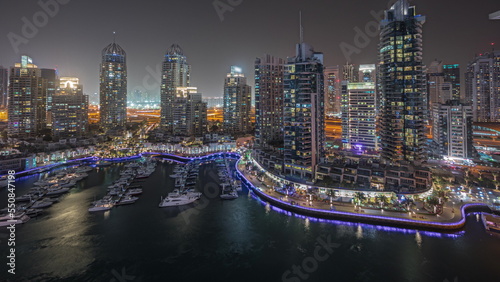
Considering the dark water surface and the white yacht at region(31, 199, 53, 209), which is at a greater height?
the white yacht at region(31, 199, 53, 209)

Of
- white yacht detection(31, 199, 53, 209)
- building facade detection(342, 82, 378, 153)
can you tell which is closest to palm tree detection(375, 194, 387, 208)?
building facade detection(342, 82, 378, 153)

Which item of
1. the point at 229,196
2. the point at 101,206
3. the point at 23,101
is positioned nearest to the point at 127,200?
the point at 101,206

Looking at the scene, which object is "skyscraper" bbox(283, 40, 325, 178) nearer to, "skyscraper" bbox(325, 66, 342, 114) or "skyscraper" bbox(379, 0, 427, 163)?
"skyscraper" bbox(379, 0, 427, 163)

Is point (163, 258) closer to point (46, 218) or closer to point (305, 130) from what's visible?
point (46, 218)

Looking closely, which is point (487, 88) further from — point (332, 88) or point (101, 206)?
point (101, 206)

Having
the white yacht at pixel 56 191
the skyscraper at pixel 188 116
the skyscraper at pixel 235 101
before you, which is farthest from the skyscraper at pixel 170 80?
the white yacht at pixel 56 191

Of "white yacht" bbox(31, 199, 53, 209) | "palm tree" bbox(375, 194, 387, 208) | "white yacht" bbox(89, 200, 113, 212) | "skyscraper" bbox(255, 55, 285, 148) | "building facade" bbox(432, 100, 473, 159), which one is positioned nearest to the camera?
"palm tree" bbox(375, 194, 387, 208)

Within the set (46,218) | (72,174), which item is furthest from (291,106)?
(72,174)

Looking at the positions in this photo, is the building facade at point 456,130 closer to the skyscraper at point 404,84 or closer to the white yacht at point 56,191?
the skyscraper at point 404,84

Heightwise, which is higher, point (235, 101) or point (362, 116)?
point (235, 101)
